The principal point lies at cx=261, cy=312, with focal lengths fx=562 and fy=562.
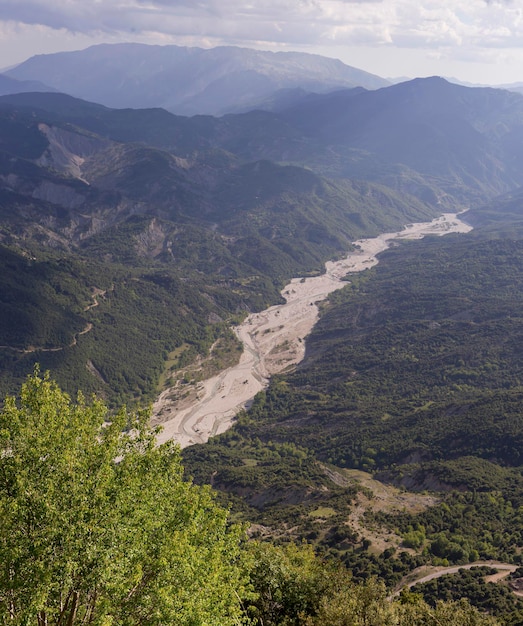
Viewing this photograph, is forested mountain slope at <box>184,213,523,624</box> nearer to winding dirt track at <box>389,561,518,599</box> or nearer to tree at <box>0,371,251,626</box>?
winding dirt track at <box>389,561,518,599</box>

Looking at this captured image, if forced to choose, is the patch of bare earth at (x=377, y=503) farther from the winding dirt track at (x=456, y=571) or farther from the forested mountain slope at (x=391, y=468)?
Result: the winding dirt track at (x=456, y=571)

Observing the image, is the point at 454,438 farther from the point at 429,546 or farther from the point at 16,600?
the point at 16,600

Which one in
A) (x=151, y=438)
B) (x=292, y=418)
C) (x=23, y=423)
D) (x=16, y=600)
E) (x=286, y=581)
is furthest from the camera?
(x=292, y=418)

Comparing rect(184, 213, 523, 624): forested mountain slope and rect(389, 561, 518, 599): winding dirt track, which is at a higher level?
rect(389, 561, 518, 599): winding dirt track

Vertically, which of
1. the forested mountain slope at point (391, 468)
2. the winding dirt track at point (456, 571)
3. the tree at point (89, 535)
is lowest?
the forested mountain slope at point (391, 468)

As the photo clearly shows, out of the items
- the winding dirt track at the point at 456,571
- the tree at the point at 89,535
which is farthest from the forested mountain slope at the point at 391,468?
the tree at the point at 89,535

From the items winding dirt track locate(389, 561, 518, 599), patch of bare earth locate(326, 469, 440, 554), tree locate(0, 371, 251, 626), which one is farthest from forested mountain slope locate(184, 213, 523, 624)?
tree locate(0, 371, 251, 626)

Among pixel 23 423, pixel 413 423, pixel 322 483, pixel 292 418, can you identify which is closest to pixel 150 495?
pixel 23 423

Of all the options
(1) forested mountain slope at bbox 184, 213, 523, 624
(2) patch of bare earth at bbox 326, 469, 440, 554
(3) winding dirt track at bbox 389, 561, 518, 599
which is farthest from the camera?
(2) patch of bare earth at bbox 326, 469, 440, 554

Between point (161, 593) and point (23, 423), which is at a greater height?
point (23, 423)
